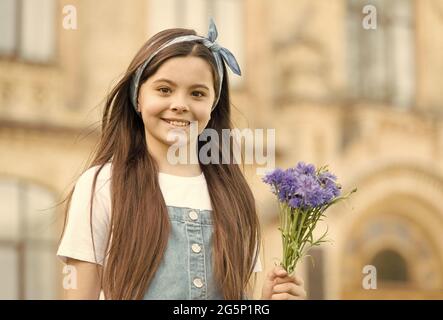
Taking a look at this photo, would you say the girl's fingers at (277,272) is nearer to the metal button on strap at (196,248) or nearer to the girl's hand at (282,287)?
the girl's hand at (282,287)

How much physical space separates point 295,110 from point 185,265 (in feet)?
22.0

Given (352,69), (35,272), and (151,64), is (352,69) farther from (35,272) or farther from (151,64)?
(151,64)

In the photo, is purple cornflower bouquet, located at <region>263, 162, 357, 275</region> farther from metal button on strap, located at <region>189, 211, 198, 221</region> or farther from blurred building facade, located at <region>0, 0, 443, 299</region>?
blurred building facade, located at <region>0, 0, 443, 299</region>

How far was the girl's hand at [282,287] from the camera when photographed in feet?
4.71

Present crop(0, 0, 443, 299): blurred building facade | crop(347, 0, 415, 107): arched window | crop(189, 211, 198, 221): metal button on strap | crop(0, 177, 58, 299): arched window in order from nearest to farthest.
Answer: crop(189, 211, 198, 221): metal button on strap, crop(0, 177, 58, 299): arched window, crop(0, 0, 443, 299): blurred building facade, crop(347, 0, 415, 107): arched window

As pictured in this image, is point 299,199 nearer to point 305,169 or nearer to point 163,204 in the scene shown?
point 305,169

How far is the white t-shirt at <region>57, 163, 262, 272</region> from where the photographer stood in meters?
1.50

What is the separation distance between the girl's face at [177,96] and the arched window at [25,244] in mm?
5514

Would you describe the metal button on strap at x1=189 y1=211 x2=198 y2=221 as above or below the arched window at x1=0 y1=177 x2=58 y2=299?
below

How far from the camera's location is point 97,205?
1524mm

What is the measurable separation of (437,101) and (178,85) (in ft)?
25.2

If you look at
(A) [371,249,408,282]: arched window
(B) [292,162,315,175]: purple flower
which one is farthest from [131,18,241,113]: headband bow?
(A) [371,249,408,282]: arched window

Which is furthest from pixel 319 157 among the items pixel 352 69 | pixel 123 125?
pixel 123 125

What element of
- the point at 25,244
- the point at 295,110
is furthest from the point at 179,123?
the point at 295,110
